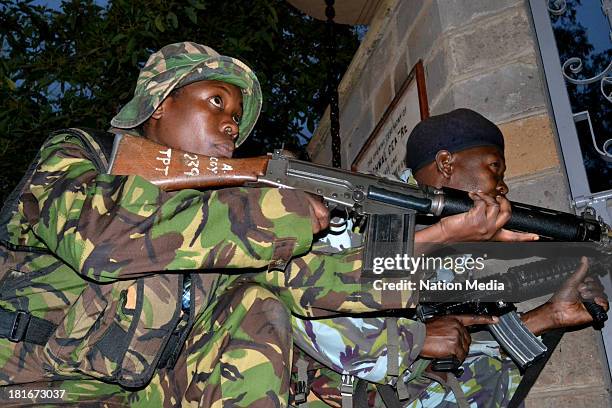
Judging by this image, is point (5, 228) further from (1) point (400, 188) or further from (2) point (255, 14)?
(2) point (255, 14)

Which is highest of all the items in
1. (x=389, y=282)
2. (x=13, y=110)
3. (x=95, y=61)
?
(x=95, y=61)

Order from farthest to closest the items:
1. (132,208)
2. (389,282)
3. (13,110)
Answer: (13,110) < (389,282) < (132,208)

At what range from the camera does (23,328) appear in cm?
202

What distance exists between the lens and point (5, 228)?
2121 mm

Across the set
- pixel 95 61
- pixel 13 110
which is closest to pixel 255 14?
pixel 95 61

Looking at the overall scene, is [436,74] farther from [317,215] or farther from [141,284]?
[141,284]

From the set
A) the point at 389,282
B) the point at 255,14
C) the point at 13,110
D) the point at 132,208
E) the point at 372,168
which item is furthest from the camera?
the point at 255,14

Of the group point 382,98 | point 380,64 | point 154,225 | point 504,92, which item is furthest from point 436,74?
point 154,225

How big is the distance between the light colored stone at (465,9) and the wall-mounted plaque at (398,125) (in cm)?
33

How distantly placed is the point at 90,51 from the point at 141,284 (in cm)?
517

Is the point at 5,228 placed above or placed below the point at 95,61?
below

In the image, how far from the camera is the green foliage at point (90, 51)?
636 centimetres

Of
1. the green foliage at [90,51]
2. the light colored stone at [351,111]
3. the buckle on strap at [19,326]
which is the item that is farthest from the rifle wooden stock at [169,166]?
the green foliage at [90,51]

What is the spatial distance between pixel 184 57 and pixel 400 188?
91 cm
